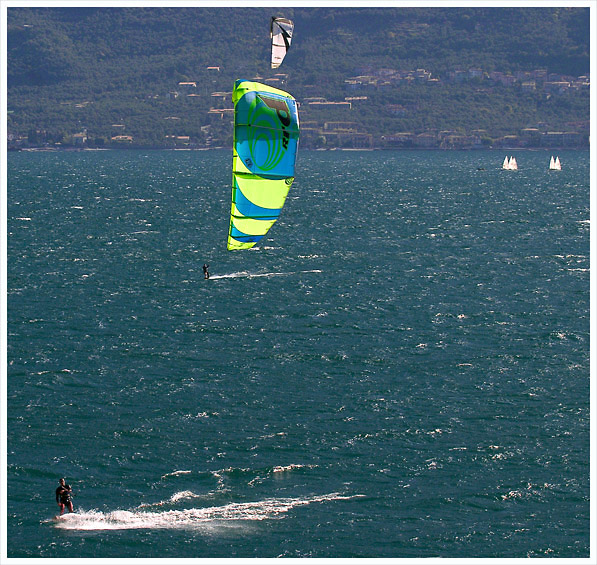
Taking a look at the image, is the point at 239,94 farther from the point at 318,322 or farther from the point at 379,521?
the point at 318,322

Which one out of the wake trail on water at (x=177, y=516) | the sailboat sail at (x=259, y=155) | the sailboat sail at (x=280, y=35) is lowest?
the wake trail on water at (x=177, y=516)

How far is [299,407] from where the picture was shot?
64.6 meters

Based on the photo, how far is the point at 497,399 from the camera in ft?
218

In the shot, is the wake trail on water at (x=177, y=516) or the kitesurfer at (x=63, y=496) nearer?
the wake trail on water at (x=177, y=516)

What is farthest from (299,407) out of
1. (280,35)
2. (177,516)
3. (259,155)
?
(280,35)

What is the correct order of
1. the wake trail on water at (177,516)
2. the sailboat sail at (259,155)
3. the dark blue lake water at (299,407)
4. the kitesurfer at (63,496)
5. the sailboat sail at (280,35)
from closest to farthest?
the wake trail on water at (177,516) → the dark blue lake water at (299,407) → the kitesurfer at (63,496) → the sailboat sail at (280,35) → the sailboat sail at (259,155)

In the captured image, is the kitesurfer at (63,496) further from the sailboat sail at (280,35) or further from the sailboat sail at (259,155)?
the sailboat sail at (280,35)

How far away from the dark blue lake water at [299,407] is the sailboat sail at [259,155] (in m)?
10.7

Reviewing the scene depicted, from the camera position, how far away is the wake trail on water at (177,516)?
1975 inches

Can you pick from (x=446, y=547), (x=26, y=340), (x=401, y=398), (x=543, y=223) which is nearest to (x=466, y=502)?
(x=446, y=547)

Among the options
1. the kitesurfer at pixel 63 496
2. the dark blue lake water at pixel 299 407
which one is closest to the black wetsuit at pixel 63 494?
the kitesurfer at pixel 63 496

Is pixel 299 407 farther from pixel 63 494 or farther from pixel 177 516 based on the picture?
pixel 63 494

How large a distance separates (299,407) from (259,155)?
14.2m

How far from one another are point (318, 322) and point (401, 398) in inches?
786
